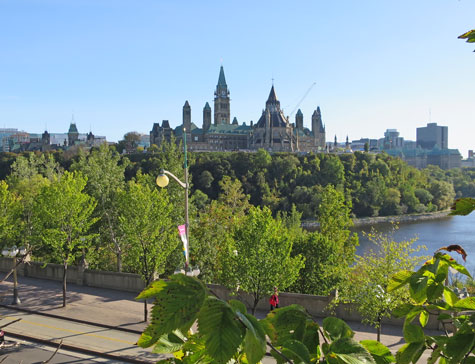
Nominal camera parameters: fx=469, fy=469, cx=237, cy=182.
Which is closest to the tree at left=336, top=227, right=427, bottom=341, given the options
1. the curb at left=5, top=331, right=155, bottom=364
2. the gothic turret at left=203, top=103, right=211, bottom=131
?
the curb at left=5, top=331, right=155, bottom=364

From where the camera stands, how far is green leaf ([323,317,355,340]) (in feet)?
7.47

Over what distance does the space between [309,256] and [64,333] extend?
1197cm

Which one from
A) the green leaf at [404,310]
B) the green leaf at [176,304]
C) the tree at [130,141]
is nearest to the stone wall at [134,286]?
the green leaf at [404,310]

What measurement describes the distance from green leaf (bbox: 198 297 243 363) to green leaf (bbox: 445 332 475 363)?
100 cm

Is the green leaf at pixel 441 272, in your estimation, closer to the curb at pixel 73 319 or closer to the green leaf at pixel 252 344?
the green leaf at pixel 252 344

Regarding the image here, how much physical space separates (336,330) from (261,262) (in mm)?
17068

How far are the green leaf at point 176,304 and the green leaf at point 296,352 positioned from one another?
56cm

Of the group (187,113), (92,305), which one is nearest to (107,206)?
(92,305)

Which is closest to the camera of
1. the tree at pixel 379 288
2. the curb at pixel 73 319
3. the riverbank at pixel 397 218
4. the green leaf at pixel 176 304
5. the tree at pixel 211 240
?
the green leaf at pixel 176 304

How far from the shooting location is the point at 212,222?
2967 centimetres

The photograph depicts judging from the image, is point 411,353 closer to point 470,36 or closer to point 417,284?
point 417,284

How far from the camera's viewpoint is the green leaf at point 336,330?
228 cm

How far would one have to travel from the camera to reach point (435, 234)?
7794cm

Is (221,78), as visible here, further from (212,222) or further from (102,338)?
(102,338)
